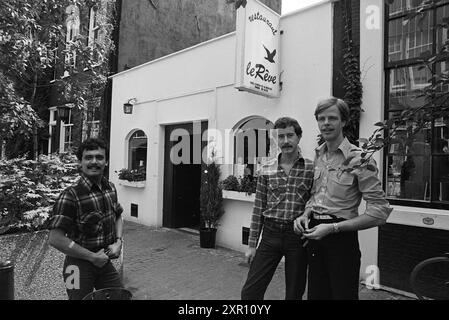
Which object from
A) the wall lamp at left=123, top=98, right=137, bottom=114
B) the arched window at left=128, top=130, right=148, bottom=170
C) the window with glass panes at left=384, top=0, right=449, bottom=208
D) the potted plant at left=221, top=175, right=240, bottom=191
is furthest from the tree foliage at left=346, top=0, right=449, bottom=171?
the wall lamp at left=123, top=98, right=137, bottom=114

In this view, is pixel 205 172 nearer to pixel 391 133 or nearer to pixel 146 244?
pixel 146 244

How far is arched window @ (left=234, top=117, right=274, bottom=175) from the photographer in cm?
642

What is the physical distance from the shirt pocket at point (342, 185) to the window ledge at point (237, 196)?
3679mm

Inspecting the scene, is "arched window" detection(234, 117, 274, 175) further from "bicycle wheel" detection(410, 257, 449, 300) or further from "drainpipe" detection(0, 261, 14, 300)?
"drainpipe" detection(0, 261, 14, 300)

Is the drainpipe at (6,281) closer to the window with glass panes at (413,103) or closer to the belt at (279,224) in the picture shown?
the belt at (279,224)

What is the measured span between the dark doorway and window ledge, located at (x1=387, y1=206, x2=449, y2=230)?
15.1 feet

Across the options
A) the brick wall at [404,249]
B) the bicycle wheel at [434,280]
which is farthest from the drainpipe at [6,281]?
the brick wall at [404,249]

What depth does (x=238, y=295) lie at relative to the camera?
172 inches

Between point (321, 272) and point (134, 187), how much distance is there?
723 centimetres

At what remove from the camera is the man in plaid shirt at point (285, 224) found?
2.73 meters

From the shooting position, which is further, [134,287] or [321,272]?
[134,287]

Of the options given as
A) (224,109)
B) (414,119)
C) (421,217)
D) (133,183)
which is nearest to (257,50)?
(224,109)

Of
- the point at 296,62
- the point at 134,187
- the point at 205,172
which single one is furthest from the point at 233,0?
the point at 134,187

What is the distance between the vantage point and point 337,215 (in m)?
2.31
